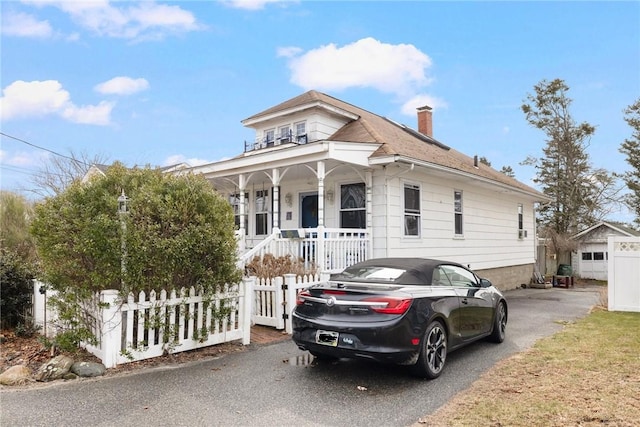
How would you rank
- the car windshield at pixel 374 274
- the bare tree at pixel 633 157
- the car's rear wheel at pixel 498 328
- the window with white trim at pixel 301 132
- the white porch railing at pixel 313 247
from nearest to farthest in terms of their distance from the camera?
the car windshield at pixel 374 274 < the car's rear wheel at pixel 498 328 < the white porch railing at pixel 313 247 < the window with white trim at pixel 301 132 < the bare tree at pixel 633 157

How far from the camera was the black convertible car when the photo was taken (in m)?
4.88

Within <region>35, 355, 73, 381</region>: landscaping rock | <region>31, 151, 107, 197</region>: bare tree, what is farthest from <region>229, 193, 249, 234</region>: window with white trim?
<region>31, 151, 107, 197</region>: bare tree

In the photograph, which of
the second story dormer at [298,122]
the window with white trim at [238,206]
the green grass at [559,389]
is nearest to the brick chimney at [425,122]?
the second story dormer at [298,122]

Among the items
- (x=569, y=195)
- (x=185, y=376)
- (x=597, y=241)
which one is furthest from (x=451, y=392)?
(x=569, y=195)

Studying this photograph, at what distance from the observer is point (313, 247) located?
10.1 m

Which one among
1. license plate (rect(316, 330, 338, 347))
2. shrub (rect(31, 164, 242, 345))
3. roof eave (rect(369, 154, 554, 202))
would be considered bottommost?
license plate (rect(316, 330, 338, 347))

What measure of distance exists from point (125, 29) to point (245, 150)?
5212mm

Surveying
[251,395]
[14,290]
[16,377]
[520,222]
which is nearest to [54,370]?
[16,377]

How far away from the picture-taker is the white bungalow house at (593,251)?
26203 mm

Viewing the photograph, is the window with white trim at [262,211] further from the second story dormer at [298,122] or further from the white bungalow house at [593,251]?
the white bungalow house at [593,251]

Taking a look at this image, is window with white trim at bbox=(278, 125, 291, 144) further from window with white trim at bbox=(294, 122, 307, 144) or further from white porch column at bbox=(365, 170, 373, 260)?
white porch column at bbox=(365, 170, 373, 260)

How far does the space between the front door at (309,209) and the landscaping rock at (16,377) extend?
8515 millimetres

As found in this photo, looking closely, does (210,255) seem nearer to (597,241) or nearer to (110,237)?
(110,237)

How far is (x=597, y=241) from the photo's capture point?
87.4ft
